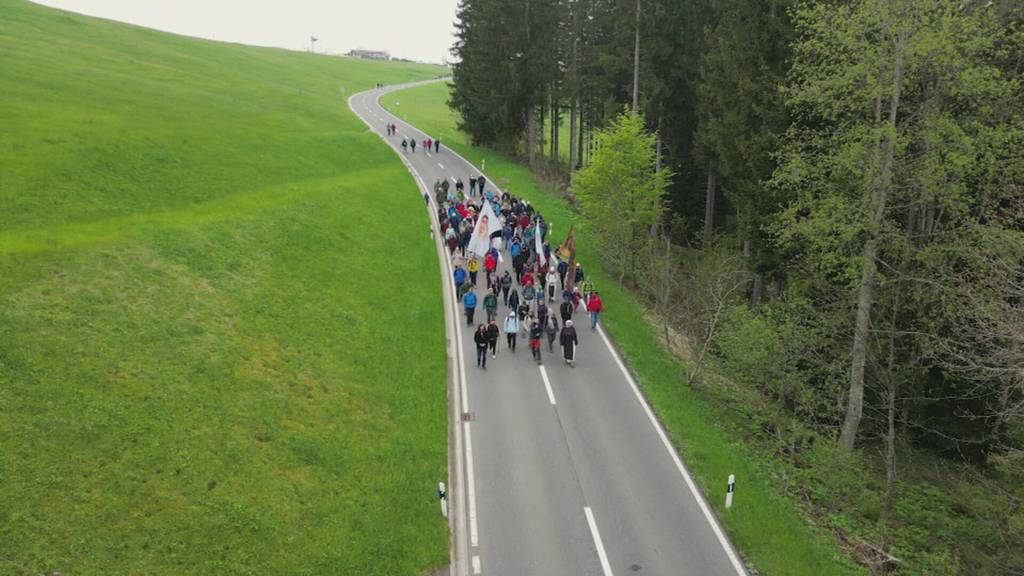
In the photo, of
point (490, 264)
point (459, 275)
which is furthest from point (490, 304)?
point (490, 264)

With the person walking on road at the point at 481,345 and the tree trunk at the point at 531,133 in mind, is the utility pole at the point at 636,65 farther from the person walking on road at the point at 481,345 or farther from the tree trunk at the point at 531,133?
the person walking on road at the point at 481,345

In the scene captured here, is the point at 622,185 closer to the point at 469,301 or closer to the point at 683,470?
the point at 469,301

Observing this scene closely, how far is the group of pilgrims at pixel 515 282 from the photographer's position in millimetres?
19641

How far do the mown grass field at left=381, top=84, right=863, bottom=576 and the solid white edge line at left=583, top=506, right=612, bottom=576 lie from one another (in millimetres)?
2713

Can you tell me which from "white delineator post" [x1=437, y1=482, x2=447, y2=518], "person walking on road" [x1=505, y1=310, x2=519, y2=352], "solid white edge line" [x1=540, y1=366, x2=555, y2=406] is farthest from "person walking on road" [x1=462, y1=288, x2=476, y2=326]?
"white delineator post" [x1=437, y1=482, x2=447, y2=518]

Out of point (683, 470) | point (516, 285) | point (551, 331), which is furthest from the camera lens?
point (516, 285)

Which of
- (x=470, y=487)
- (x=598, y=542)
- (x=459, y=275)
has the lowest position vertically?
(x=598, y=542)

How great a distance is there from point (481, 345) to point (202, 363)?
7333 millimetres

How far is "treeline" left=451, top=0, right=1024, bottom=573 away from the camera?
520 inches

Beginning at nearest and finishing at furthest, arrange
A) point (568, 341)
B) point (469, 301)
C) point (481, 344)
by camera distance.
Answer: point (481, 344) < point (568, 341) < point (469, 301)

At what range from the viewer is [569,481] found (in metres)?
14.0

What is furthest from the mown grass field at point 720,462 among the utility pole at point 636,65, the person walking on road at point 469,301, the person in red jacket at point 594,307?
the utility pole at point 636,65

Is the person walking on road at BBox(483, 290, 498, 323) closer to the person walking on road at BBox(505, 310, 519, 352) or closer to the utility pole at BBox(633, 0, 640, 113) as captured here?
the person walking on road at BBox(505, 310, 519, 352)

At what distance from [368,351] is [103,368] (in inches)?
262
